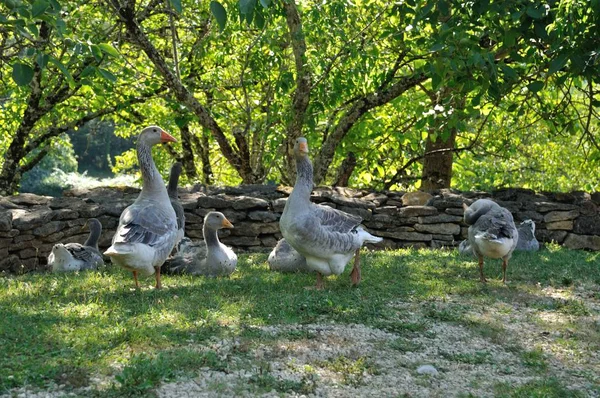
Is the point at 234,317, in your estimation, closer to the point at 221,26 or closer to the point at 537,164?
the point at 221,26

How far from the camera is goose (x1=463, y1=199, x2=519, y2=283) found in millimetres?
9203

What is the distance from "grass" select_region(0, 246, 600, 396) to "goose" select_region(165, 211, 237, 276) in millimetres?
308

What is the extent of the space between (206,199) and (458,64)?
5.94 meters

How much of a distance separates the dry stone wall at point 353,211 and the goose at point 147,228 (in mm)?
3166

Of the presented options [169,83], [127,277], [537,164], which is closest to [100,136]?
[537,164]

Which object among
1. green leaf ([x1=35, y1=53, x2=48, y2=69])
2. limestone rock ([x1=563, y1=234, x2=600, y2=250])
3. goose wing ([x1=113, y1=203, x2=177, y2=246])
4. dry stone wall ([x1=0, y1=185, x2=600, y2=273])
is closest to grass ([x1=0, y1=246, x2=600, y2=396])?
goose wing ([x1=113, y1=203, x2=177, y2=246])

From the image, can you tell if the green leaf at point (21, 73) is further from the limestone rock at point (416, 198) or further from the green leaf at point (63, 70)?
the limestone rock at point (416, 198)

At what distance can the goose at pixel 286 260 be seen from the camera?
404 inches

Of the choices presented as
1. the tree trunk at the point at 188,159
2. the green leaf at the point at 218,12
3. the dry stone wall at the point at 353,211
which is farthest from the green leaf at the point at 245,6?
the tree trunk at the point at 188,159

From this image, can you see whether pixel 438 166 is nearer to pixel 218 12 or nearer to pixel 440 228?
pixel 440 228

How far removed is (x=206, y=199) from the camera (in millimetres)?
12984

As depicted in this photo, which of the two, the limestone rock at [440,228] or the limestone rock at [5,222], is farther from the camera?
the limestone rock at [440,228]

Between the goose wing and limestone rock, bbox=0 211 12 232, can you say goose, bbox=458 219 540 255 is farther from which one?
limestone rock, bbox=0 211 12 232

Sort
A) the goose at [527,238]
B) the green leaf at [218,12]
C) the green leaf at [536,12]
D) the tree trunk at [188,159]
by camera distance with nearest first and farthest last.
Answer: the green leaf at [218,12] < the green leaf at [536,12] < the goose at [527,238] < the tree trunk at [188,159]
